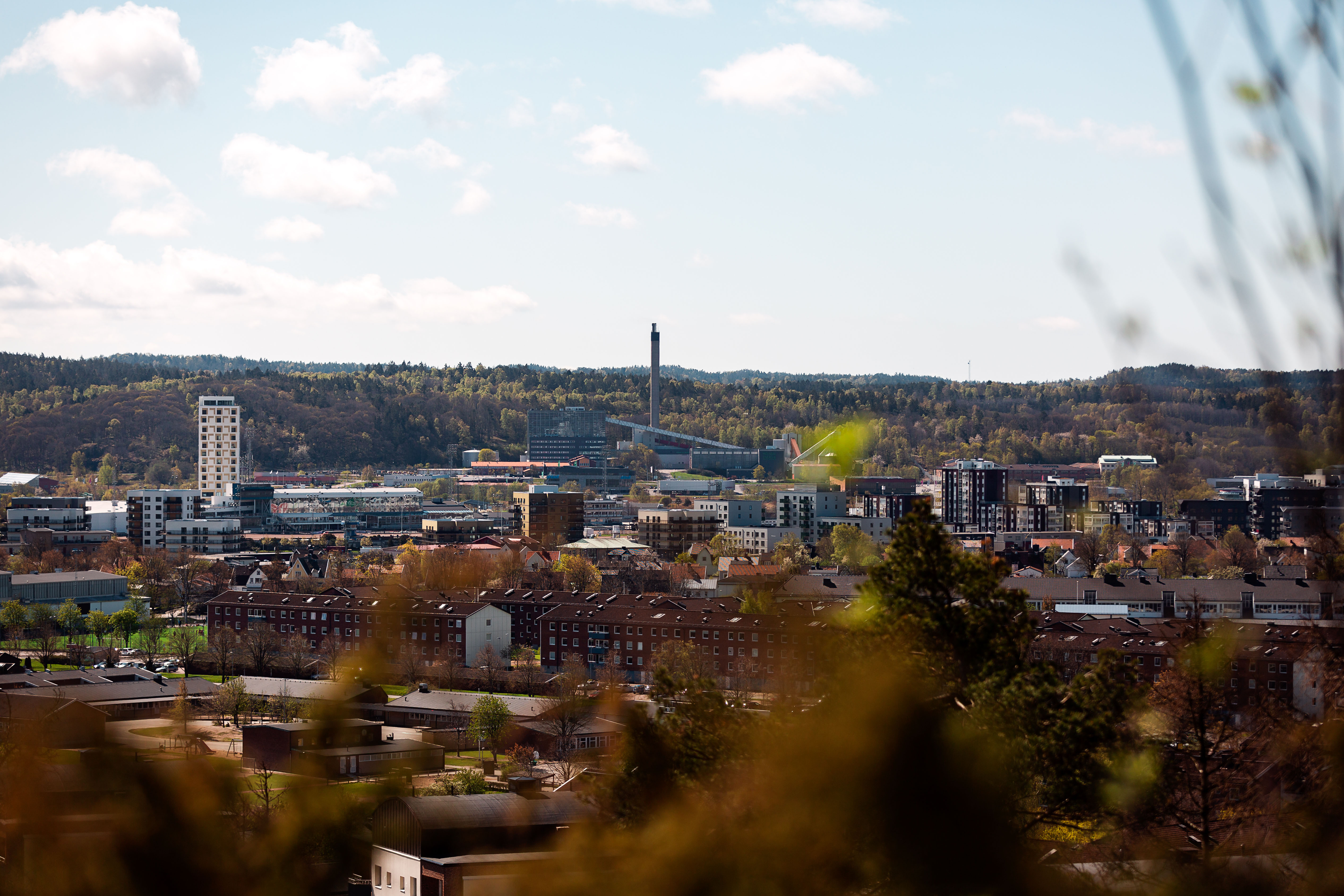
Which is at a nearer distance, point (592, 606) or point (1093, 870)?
point (1093, 870)

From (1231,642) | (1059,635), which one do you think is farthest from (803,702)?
(1059,635)

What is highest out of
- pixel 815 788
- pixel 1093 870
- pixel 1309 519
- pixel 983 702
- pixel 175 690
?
pixel 1309 519

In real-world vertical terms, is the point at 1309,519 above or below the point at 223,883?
above

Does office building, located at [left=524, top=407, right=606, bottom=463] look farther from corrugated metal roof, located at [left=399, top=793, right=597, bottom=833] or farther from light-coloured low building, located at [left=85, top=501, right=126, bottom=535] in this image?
corrugated metal roof, located at [left=399, top=793, right=597, bottom=833]

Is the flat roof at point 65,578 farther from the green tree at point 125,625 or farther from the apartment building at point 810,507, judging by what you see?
the apartment building at point 810,507

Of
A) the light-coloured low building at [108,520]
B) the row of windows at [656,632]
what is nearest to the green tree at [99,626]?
the row of windows at [656,632]

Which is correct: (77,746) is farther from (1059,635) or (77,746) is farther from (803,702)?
(1059,635)

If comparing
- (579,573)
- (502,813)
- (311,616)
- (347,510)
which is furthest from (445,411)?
(502,813)
